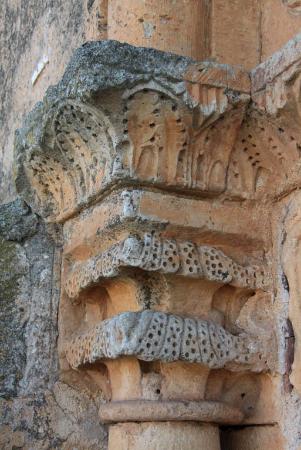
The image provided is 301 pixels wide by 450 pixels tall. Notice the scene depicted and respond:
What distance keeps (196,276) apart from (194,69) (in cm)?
63

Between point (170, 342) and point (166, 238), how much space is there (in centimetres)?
33

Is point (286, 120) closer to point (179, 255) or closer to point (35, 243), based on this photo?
point (179, 255)

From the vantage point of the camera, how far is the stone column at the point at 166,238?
7.99 ft

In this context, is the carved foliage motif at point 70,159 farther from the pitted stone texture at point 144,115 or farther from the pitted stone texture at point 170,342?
the pitted stone texture at point 170,342

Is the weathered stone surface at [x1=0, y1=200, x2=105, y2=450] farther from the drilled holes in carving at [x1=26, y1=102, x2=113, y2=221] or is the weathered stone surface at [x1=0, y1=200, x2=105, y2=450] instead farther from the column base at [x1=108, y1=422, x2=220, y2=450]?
the column base at [x1=108, y1=422, x2=220, y2=450]

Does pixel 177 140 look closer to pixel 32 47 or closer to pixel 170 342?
pixel 170 342

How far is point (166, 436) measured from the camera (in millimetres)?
2418


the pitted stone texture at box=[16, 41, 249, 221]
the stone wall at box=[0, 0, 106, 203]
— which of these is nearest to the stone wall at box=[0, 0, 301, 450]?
the pitted stone texture at box=[16, 41, 249, 221]

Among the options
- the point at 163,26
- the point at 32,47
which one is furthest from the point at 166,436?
the point at 32,47

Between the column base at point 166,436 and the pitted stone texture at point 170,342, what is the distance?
0.20 meters

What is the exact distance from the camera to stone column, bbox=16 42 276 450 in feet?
7.99

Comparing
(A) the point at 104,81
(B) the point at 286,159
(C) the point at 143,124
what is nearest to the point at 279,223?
(B) the point at 286,159

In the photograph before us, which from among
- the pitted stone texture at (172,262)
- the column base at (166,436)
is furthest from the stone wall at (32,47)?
the column base at (166,436)

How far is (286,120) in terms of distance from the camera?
8.06 ft
